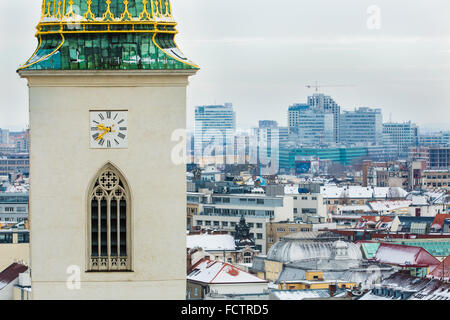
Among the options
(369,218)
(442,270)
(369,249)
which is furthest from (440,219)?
(442,270)

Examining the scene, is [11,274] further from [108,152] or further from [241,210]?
[241,210]

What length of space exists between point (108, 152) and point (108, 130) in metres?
0.18

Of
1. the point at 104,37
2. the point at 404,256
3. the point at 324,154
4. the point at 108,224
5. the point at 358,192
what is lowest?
the point at 404,256

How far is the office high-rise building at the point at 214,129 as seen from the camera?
102 metres

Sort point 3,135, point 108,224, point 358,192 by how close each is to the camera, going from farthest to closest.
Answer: point 3,135 → point 358,192 → point 108,224

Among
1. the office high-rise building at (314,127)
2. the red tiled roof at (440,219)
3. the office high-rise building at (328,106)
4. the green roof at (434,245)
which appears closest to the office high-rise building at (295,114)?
the office high-rise building at (314,127)

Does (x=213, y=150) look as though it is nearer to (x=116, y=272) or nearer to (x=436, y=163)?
(x=436, y=163)

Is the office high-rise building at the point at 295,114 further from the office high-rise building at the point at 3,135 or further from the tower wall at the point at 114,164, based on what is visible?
the tower wall at the point at 114,164

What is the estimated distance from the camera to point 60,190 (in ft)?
39.5

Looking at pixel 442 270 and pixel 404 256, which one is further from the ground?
pixel 404 256

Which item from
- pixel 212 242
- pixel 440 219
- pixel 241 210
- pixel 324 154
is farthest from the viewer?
pixel 324 154

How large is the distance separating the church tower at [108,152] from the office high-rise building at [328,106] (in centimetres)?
11879

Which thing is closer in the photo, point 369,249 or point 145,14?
point 145,14

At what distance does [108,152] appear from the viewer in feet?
39.4
